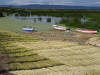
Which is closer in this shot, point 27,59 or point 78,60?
point 27,59

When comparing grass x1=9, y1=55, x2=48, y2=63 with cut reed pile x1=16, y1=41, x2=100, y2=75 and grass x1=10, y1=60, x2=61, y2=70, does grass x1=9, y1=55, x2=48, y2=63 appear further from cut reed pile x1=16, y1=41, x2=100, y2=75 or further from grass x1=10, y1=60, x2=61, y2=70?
cut reed pile x1=16, y1=41, x2=100, y2=75

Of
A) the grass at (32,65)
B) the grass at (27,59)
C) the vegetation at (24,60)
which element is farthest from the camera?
the grass at (27,59)

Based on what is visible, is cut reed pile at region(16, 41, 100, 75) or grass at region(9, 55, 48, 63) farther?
grass at region(9, 55, 48, 63)

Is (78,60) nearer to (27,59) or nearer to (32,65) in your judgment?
(32,65)

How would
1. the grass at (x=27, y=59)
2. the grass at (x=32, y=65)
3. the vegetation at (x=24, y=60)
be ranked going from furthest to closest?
the grass at (x=27, y=59)
the vegetation at (x=24, y=60)
the grass at (x=32, y=65)

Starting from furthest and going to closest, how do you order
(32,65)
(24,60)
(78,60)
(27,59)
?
1. (78,60)
2. (27,59)
3. (24,60)
4. (32,65)

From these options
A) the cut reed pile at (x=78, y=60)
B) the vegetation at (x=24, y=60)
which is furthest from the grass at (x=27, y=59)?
the cut reed pile at (x=78, y=60)

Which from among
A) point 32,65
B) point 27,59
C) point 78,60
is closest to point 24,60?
point 27,59

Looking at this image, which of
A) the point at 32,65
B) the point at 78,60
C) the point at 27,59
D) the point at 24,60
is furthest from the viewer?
the point at 78,60

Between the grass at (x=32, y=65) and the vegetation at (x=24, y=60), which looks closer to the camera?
the grass at (x=32, y=65)

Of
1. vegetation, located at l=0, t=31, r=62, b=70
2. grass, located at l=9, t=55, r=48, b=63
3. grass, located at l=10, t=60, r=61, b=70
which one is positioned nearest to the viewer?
grass, located at l=10, t=60, r=61, b=70

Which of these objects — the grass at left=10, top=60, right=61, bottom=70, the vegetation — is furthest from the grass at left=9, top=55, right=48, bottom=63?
the grass at left=10, top=60, right=61, bottom=70

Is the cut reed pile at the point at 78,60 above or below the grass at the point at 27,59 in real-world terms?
below

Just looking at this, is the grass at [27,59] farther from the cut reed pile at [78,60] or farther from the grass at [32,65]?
the cut reed pile at [78,60]
